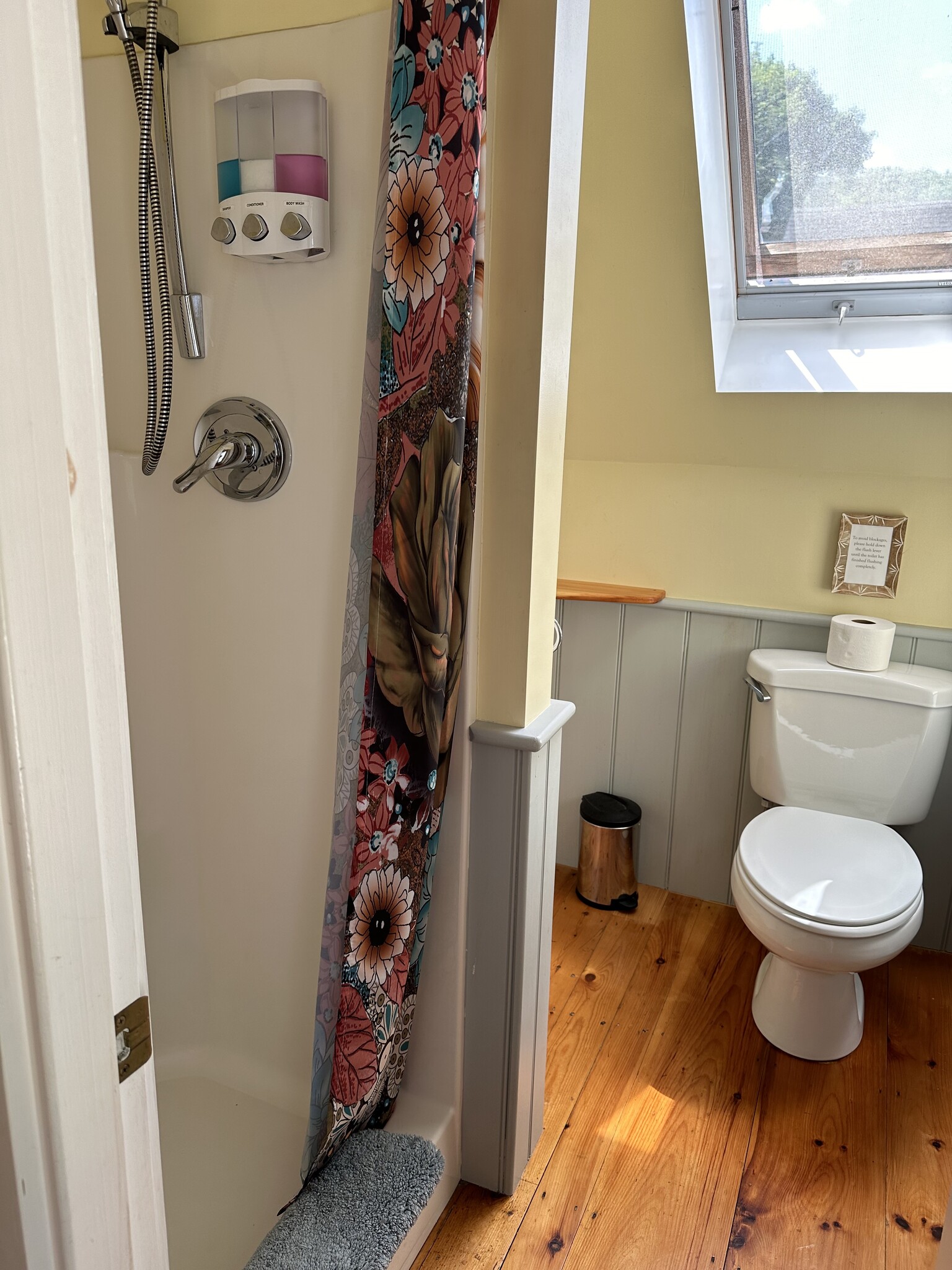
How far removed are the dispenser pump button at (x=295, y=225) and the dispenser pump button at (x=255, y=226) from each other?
31mm

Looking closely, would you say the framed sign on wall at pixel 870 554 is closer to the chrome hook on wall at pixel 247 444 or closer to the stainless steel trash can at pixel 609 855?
the stainless steel trash can at pixel 609 855

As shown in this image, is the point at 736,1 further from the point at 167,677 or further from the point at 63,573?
the point at 63,573

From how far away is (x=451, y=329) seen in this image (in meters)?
1.14

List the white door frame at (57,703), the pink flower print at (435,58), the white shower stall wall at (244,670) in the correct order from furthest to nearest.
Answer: the white shower stall wall at (244,670) → the pink flower print at (435,58) → the white door frame at (57,703)

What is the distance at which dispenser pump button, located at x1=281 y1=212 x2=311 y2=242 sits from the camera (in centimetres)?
118

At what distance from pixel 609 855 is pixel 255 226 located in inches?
70.9

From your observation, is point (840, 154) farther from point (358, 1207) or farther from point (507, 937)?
point (358, 1207)

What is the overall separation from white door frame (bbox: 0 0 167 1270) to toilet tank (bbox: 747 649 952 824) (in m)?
1.82

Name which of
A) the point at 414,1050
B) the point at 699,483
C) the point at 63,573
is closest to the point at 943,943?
the point at 699,483

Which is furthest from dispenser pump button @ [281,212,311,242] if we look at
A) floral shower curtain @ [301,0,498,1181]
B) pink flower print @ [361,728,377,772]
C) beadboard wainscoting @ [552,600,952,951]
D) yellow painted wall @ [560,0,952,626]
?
beadboard wainscoting @ [552,600,952,951]

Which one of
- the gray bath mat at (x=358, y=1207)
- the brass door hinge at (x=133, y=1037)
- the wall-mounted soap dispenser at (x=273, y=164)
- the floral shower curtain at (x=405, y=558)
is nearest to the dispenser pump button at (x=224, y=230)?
the wall-mounted soap dispenser at (x=273, y=164)

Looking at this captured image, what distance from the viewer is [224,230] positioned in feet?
3.97

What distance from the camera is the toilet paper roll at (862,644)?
203 cm

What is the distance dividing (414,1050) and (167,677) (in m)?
0.76
